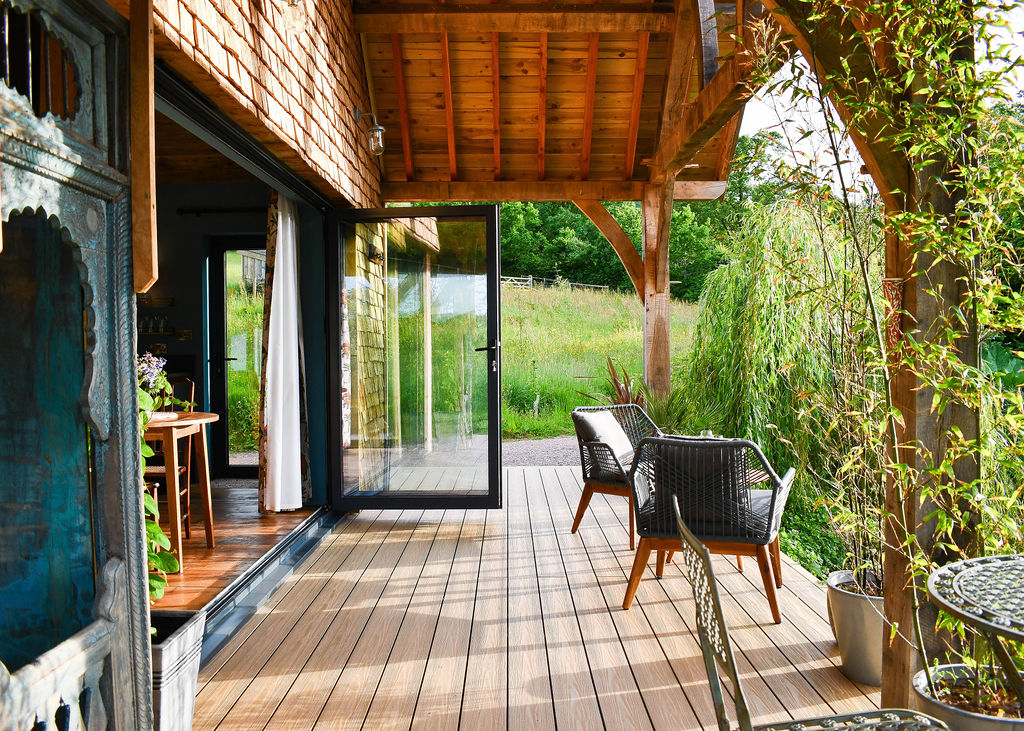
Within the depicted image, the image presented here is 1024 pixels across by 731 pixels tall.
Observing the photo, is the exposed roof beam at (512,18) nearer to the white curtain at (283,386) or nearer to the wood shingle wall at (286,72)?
the wood shingle wall at (286,72)

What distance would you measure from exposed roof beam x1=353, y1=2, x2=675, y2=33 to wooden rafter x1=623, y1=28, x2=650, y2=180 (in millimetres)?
322

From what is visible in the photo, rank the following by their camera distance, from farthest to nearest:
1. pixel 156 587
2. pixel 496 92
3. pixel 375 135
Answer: pixel 496 92
pixel 375 135
pixel 156 587

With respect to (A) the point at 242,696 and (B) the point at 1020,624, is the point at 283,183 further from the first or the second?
(B) the point at 1020,624

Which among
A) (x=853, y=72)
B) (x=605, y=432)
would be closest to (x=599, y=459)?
(x=605, y=432)

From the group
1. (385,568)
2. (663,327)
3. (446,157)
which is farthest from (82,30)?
(663,327)

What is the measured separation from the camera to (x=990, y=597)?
1.67 metres

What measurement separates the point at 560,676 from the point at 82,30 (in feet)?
8.41

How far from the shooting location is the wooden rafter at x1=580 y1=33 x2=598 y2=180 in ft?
19.2

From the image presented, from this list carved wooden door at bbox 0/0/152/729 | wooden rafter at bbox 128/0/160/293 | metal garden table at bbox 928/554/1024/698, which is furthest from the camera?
wooden rafter at bbox 128/0/160/293

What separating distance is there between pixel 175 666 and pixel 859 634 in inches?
90.1

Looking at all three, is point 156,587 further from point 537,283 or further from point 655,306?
point 537,283

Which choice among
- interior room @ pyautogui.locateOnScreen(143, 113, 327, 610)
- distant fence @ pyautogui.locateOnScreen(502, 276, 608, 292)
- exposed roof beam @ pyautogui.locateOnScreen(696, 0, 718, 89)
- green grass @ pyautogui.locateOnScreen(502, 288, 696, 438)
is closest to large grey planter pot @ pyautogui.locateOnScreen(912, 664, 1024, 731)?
exposed roof beam @ pyautogui.locateOnScreen(696, 0, 718, 89)

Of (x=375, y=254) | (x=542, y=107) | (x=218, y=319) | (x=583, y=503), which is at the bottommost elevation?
(x=583, y=503)

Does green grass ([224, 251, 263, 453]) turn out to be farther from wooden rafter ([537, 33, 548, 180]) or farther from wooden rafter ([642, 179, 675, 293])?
wooden rafter ([642, 179, 675, 293])
